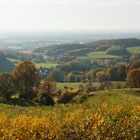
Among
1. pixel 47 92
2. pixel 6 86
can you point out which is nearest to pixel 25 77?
pixel 6 86

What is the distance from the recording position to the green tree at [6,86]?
83.9m

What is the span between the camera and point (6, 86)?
280 feet

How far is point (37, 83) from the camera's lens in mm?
93938

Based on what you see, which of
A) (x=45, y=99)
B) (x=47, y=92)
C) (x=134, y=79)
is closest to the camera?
(x=45, y=99)

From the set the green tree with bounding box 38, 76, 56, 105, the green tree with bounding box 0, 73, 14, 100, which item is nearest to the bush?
the green tree with bounding box 38, 76, 56, 105

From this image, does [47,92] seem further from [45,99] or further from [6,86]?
[6,86]

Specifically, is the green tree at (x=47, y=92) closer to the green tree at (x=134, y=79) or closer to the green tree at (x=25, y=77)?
the green tree at (x=25, y=77)

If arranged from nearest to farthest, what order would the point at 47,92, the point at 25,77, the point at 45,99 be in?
the point at 45,99 → the point at 47,92 → the point at 25,77

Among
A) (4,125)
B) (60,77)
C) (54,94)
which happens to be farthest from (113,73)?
(4,125)

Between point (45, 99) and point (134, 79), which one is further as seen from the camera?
point (134, 79)

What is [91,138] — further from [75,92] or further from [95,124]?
[75,92]

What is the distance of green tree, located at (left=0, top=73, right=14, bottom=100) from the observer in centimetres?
8388

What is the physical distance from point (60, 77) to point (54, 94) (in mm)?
93038

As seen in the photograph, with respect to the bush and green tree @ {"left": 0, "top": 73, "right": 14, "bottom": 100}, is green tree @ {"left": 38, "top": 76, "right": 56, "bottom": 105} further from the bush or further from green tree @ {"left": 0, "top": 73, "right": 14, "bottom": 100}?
green tree @ {"left": 0, "top": 73, "right": 14, "bottom": 100}
